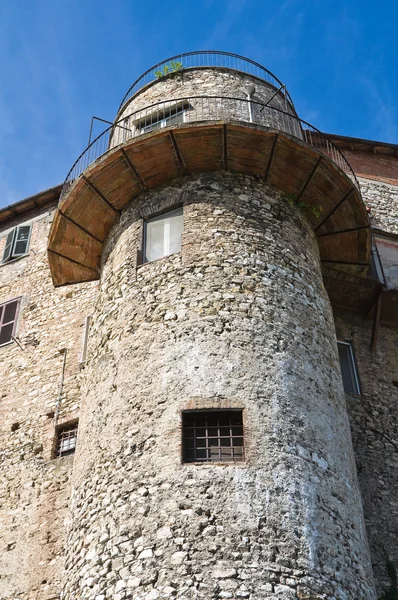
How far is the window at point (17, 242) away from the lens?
1755 centimetres

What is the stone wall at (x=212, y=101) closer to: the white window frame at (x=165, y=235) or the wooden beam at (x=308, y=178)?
the wooden beam at (x=308, y=178)

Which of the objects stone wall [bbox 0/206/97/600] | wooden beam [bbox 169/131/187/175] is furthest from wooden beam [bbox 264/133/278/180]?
stone wall [bbox 0/206/97/600]

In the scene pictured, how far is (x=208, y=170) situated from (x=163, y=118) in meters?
2.17

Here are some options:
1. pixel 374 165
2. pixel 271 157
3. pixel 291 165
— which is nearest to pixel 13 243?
pixel 271 157

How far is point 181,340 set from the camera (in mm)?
9703

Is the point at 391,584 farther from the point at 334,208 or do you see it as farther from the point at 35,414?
the point at 35,414

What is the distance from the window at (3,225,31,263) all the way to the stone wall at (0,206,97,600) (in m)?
0.19

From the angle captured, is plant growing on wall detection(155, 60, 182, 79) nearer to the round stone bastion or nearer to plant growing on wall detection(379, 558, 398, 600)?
the round stone bastion

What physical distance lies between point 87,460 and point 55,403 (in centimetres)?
422

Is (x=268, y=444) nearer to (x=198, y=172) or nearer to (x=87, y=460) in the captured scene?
(x=87, y=460)

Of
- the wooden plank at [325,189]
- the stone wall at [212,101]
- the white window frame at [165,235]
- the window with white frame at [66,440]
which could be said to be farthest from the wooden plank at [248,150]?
the window with white frame at [66,440]

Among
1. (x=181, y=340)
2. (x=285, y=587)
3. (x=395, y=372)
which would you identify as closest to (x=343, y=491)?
(x=285, y=587)

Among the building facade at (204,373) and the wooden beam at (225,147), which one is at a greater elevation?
the wooden beam at (225,147)

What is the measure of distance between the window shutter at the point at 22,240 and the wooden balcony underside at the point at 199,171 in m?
4.66
